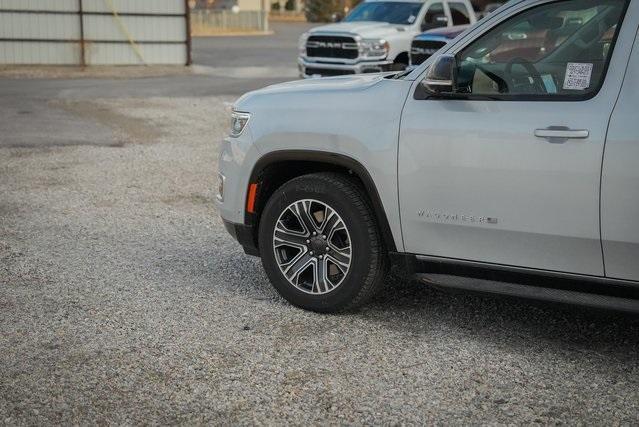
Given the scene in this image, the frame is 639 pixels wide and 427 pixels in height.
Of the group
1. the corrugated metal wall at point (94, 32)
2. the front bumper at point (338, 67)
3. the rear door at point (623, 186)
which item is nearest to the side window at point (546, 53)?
the rear door at point (623, 186)

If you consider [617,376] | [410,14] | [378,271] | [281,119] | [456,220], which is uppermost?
[410,14]

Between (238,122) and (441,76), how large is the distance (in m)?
1.60

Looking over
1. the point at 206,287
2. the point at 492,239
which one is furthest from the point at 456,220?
the point at 206,287

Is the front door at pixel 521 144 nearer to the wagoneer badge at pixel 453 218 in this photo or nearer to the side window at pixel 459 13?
the wagoneer badge at pixel 453 218

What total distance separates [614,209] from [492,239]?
2.27 ft

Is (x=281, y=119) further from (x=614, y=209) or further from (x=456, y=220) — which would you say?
(x=614, y=209)

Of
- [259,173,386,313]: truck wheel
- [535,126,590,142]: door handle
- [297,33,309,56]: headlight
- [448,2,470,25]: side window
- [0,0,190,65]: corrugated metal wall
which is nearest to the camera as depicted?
[535,126,590,142]: door handle

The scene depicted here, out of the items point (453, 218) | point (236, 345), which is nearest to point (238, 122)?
point (236, 345)

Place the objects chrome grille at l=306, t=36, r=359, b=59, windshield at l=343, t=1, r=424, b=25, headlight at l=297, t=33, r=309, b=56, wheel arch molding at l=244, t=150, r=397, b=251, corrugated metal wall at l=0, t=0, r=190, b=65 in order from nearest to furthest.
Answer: wheel arch molding at l=244, t=150, r=397, b=251 < chrome grille at l=306, t=36, r=359, b=59 < windshield at l=343, t=1, r=424, b=25 < headlight at l=297, t=33, r=309, b=56 < corrugated metal wall at l=0, t=0, r=190, b=65

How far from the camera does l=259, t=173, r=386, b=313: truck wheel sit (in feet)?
18.8

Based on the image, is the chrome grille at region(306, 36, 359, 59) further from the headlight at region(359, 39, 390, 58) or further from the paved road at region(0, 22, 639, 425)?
the paved road at region(0, 22, 639, 425)

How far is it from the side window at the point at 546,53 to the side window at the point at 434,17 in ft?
50.8

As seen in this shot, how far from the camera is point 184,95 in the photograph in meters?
20.3

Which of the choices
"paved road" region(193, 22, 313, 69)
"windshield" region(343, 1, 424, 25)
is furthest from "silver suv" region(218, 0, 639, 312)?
"paved road" region(193, 22, 313, 69)
